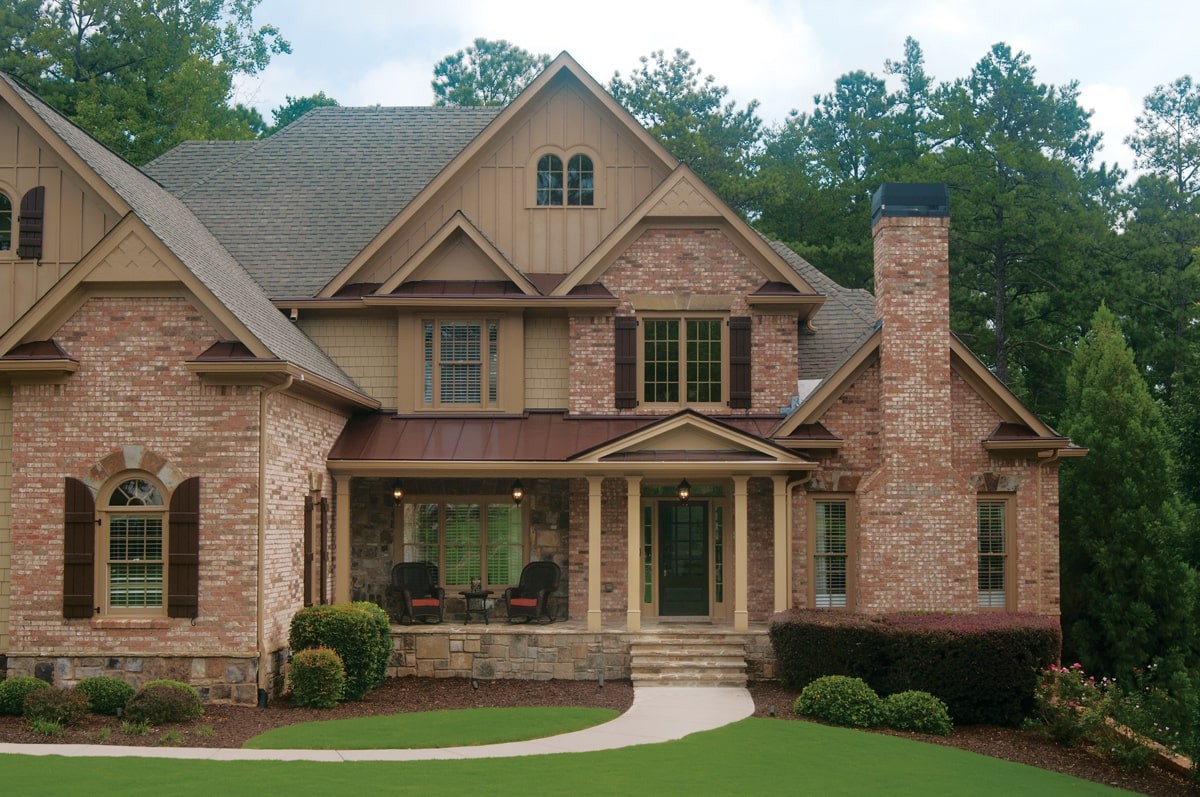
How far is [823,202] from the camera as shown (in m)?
37.7

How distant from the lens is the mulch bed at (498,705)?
13172 millimetres

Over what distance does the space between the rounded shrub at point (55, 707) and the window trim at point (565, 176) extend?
10748 mm

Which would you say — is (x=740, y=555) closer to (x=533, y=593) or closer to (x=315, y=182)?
(x=533, y=593)

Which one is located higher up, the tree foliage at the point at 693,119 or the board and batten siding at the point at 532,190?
the tree foliage at the point at 693,119

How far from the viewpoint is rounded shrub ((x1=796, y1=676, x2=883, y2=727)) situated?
48.5ft

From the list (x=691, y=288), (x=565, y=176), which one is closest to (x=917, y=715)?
(x=691, y=288)

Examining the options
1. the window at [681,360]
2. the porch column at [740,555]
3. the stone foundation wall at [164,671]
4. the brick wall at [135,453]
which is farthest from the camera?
the window at [681,360]

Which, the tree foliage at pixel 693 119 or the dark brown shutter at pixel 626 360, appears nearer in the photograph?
the dark brown shutter at pixel 626 360

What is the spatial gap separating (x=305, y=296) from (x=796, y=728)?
1103 centimetres

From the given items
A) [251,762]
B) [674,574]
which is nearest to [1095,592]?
[674,574]

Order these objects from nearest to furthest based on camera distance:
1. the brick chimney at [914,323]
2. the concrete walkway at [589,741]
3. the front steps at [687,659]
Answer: the concrete walkway at [589,741] → the front steps at [687,659] → the brick chimney at [914,323]

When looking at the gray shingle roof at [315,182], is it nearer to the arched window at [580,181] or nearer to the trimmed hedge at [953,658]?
the arched window at [580,181]

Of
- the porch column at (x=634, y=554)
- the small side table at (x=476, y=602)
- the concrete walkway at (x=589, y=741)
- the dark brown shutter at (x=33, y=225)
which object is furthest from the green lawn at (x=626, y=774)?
the dark brown shutter at (x=33, y=225)

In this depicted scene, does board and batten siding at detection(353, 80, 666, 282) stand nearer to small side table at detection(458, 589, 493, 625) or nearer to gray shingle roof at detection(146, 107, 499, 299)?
gray shingle roof at detection(146, 107, 499, 299)
